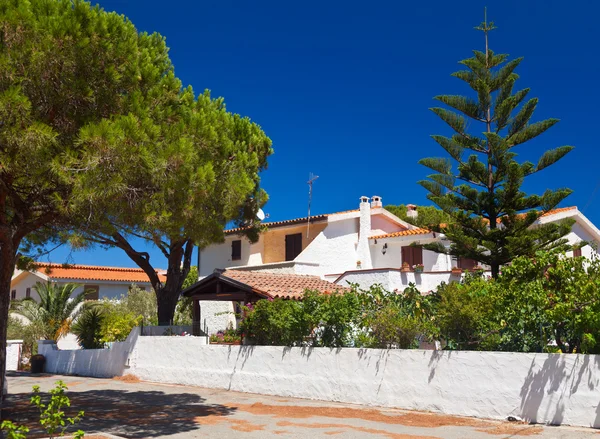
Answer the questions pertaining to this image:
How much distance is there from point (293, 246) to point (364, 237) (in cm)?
354

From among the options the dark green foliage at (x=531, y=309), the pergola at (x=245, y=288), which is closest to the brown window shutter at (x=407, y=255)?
the pergola at (x=245, y=288)

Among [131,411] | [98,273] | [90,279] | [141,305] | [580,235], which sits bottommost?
[131,411]

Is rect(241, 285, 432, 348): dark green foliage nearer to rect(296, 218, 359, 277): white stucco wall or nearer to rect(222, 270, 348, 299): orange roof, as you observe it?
rect(222, 270, 348, 299): orange roof

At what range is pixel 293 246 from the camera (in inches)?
1180

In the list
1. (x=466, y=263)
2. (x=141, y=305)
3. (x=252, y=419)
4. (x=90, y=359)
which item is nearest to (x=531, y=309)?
(x=252, y=419)

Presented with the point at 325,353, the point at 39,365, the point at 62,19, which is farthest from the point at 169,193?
Result: the point at 39,365

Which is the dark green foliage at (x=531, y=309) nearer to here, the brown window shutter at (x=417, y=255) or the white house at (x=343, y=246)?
the white house at (x=343, y=246)

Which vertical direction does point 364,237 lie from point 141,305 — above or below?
above

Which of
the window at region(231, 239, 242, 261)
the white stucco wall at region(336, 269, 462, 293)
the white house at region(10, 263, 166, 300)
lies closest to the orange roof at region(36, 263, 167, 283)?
the white house at region(10, 263, 166, 300)

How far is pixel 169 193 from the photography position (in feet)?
35.6

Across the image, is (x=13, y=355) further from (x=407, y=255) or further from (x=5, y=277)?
(x=407, y=255)

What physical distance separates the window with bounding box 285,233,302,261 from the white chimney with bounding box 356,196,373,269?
2874 millimetres

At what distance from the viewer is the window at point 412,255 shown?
90.0 ft

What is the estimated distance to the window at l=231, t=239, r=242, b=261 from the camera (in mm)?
31016
